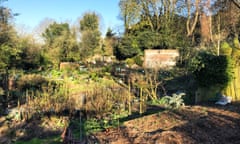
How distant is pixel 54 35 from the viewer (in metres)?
26.0

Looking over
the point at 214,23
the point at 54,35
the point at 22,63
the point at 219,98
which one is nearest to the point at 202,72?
the point at 219,98

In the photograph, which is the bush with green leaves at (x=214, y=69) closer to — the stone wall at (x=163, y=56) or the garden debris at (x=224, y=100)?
the garden debris at (x=224, y=100)

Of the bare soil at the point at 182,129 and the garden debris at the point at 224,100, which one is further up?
the garden debris at the point at 224,100

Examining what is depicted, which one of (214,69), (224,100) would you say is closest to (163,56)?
(214,69)

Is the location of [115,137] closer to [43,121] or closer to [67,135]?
[67,135]

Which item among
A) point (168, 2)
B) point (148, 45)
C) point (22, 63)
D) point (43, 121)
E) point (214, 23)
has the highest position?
point (168, 2)

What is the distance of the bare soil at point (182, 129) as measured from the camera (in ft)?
12.9

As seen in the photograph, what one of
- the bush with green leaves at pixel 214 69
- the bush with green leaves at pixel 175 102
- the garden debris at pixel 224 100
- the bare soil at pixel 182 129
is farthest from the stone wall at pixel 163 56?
the bare soil at pixel 182 129

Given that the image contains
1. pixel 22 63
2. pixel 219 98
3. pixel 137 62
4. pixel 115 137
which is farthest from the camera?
pixel 137 62

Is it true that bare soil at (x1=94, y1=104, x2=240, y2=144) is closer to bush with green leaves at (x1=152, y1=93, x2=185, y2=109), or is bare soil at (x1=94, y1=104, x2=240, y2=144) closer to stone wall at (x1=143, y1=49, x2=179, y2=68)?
bush with green leaves at (x1=152, y1=93, x2=185, y2=109)

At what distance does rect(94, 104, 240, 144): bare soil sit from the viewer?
3.93m

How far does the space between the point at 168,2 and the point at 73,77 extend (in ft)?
49.9

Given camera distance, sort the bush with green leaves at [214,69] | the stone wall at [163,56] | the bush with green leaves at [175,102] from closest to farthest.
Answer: the bush with green leaves at [175,102] → the bush with green leaves at [214,69] → the stone wall at [163,56]

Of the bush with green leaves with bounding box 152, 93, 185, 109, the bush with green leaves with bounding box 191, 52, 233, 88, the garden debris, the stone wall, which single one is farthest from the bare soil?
the stone wall
